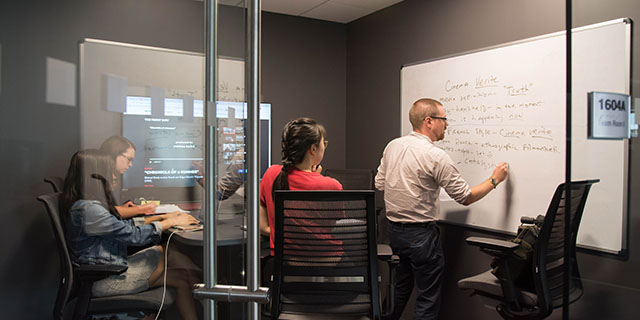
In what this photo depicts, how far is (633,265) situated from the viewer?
86cm

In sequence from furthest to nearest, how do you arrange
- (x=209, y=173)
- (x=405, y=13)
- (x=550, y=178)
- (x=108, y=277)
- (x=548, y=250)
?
(x=405, y=13), (x=550, y=178), (x=548, y=250), (x=108, y=277), (x=209, y=173)

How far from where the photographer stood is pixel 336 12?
383 centimetres

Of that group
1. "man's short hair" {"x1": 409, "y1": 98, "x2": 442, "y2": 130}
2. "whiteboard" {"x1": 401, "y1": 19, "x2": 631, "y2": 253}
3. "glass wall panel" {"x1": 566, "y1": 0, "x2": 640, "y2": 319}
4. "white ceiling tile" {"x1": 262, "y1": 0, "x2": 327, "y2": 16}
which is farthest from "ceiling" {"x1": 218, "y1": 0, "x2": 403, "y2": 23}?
"glass wall panel" {"x1": 566, "y1": 0, "x2": 640, "y2": 319}

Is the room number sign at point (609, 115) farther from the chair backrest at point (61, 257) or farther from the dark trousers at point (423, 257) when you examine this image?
the dark trousers at point (423, 257)

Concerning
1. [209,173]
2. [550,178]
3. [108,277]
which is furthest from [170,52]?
[550,178]

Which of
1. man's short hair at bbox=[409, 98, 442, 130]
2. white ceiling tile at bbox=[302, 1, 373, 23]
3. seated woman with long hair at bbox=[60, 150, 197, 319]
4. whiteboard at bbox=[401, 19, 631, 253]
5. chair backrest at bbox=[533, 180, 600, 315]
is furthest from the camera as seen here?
white ceiling tile at bbox=[302, 1, 373, 23]

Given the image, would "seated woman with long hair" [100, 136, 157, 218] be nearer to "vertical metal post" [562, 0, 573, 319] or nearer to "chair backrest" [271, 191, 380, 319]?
"vertical metal post" [562, 0, 573, 319]

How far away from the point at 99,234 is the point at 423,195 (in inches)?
80.2

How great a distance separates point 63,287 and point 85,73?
34 centimetres

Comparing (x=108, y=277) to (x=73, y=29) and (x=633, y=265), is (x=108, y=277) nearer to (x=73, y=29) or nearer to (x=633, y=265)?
(x=73, y=29)

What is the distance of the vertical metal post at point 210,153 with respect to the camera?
2.17ft

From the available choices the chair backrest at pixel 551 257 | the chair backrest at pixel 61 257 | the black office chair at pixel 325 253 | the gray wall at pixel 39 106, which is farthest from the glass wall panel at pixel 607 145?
the chair backrest at pixel 551 257

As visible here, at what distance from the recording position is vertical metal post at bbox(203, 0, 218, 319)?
26.0 inches

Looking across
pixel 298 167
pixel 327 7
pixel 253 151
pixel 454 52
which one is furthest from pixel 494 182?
pixel 253 151
